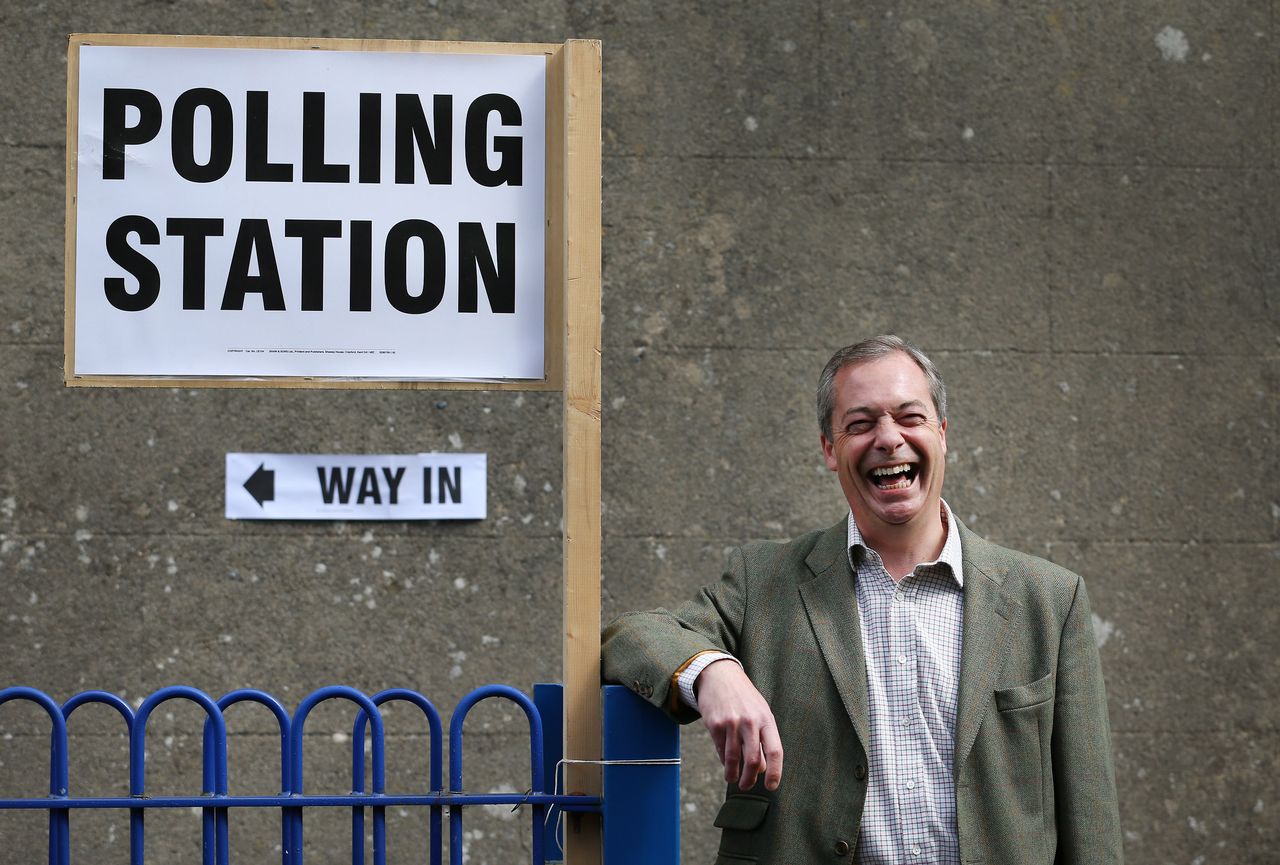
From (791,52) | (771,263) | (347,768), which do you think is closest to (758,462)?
(771,263)

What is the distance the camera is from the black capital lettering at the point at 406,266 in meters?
2.54

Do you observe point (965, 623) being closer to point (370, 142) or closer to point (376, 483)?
point (370, 142)

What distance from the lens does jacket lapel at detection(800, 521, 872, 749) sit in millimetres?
2334

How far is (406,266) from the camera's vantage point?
8.32 ft

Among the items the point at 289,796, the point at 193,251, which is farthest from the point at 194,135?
the point at 289,796

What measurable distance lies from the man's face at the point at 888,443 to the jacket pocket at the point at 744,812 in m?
0.53

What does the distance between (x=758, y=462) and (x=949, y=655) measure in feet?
8.39

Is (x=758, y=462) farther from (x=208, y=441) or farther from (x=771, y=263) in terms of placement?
(x=208, y=441)

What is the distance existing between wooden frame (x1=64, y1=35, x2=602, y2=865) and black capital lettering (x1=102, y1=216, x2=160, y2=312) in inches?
2.8

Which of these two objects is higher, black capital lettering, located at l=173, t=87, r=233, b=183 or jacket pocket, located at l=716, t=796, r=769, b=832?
black capital lettering, located at l=173, t=87, r=233, b=183

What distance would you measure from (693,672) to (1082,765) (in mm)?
690

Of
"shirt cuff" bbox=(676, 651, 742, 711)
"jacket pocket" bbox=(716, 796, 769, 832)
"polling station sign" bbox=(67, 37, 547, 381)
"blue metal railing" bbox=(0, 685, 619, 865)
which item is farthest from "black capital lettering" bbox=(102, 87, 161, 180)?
"jacket pocket" bbox=(716, 796, 769, 832)

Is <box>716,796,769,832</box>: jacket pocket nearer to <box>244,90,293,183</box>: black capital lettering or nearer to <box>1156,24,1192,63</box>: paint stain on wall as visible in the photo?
<box>244,90,293,183</box>: black capital lettering

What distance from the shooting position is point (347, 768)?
15.9 ft
